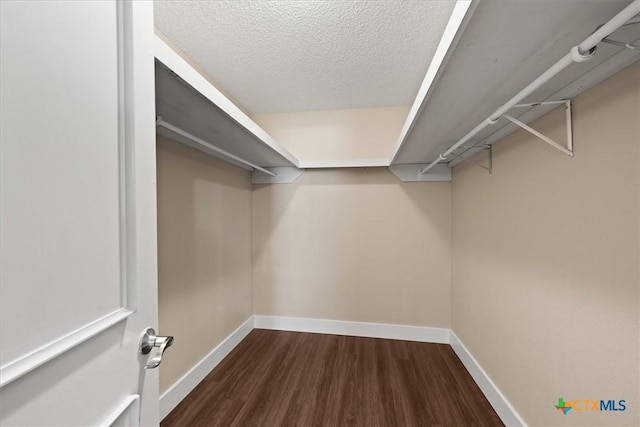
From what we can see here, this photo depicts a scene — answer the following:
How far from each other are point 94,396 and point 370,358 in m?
2.08

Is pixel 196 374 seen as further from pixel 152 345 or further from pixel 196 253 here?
pixel 152 345

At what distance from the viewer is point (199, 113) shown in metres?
1.24

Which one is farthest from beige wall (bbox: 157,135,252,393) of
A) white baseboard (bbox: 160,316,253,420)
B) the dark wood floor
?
the dark wood floor

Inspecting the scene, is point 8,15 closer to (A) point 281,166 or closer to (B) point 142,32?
(B) point 142,32

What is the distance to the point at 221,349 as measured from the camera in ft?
6.89

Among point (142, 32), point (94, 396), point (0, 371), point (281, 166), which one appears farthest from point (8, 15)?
point (281, 166)

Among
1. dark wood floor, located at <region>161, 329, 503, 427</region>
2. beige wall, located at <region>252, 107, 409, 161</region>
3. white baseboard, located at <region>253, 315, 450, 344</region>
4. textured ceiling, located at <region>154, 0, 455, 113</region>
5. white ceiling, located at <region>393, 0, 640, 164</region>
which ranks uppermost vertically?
textured ceiling, located at <region>154, 0, 455, 113</region>

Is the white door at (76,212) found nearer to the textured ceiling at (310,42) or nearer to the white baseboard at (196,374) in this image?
the textured ceiling at (310,42)

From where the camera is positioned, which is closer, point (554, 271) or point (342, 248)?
point (554, 271)

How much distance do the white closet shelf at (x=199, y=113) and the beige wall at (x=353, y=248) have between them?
0.78m

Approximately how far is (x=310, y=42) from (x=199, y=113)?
914 mm

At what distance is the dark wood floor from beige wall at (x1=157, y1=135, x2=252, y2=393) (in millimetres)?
295

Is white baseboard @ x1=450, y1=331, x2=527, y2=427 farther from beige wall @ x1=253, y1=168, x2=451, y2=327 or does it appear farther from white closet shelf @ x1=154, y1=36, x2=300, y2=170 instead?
white closet shelf @ x1=154, y1=36, x2=300, y2=170

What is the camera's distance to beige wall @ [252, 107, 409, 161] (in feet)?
8.49
